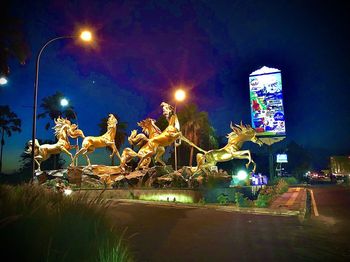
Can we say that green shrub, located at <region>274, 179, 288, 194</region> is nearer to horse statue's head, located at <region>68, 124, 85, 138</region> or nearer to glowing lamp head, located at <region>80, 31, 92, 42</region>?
glowing lamp head, located at <region>80, 31, 92, 42</region>

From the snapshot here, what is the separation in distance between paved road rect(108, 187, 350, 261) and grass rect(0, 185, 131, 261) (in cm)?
109

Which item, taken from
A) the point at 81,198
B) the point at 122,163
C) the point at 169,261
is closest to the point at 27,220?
the point at 81,198

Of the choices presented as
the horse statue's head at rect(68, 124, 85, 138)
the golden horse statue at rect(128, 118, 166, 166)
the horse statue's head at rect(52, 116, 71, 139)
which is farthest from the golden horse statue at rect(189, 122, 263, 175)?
the horse statue's head at rect(52, 116, 71, 139)

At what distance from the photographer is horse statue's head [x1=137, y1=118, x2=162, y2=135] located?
30766 mm

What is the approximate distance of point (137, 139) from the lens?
103 feet

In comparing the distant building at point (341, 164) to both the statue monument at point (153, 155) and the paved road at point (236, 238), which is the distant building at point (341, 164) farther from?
the paved road at point (236, 238)

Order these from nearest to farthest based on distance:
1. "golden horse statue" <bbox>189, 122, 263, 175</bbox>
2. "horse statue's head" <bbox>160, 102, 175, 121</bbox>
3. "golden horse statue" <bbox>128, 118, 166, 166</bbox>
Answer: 1. "golden horse statue" <bbox>189, 122, 263, 175</bbox>
2. "horse statue's head" <bbox>160, 102, 175, 121</bbox>
3. "golden horse statue" <bbox>128, 118, 166, 166</bbox>

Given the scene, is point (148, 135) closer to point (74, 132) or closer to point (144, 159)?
point (144, 159)

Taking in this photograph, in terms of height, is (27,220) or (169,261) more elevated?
(27,220)

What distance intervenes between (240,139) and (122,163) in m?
10.8

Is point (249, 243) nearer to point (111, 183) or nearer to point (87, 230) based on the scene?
point (87, 230)

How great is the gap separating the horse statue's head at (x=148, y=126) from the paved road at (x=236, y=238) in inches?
658

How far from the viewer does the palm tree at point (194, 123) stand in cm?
5456

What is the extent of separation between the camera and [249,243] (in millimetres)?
8875
